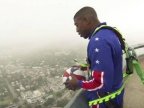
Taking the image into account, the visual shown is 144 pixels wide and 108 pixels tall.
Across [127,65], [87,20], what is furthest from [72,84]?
[127,65]

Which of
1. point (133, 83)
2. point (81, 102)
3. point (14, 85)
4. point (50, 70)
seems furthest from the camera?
point (50, 70)

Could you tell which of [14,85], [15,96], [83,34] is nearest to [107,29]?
[83,34]

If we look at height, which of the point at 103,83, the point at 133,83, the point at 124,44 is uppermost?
the point at 124,44

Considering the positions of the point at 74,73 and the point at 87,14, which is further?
the point at 74,73

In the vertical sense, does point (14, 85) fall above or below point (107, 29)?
below

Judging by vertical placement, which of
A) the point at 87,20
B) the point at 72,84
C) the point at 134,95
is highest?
the point at 87,20

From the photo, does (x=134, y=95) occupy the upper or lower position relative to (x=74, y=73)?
lower

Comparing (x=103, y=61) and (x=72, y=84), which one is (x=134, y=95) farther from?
(x=103, y=61)

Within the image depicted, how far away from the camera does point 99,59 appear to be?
5082 millimetres

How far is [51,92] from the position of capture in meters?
127

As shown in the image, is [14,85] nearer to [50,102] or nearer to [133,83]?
[50,102]

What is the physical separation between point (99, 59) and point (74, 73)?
0.75 metres

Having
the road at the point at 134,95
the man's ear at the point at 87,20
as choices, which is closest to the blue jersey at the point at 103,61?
the man's ear at the point at 87,20

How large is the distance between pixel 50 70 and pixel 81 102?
528 feet
